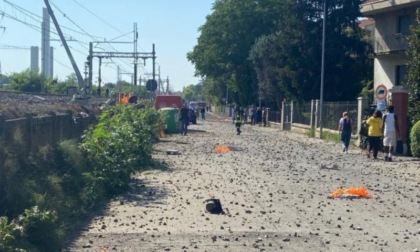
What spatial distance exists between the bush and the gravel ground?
3459 millimetres

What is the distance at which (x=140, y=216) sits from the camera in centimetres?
1321

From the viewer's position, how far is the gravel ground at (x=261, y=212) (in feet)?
35.4

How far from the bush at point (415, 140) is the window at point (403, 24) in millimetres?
19460

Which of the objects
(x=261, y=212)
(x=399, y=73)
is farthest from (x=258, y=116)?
(x=261, y=212)

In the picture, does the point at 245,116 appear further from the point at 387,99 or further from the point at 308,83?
the point at 387,99

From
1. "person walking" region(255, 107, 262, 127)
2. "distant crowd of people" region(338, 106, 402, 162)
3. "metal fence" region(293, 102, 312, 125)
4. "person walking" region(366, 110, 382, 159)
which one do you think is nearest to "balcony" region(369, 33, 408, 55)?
"metal fence" region(293, 102, 312, 125)

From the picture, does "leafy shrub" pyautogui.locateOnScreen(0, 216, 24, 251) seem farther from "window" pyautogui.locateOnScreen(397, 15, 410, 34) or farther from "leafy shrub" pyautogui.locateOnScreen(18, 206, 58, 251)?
"window" pyautogui.locateOnScreen(397, 15, 410, 34)

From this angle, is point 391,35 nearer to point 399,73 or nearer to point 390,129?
point 399,73

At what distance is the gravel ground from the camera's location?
35.4 feet

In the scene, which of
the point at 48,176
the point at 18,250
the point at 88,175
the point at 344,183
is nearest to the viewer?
the point at 18,250

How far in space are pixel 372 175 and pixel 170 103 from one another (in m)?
38.0

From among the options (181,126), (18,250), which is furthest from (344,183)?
(181,126)

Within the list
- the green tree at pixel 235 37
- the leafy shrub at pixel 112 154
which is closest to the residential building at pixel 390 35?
the leafy shrub at pixel 112 154

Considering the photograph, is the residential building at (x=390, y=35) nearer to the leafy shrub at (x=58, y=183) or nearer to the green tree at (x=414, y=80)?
the green tree at (x=414, y=80)
